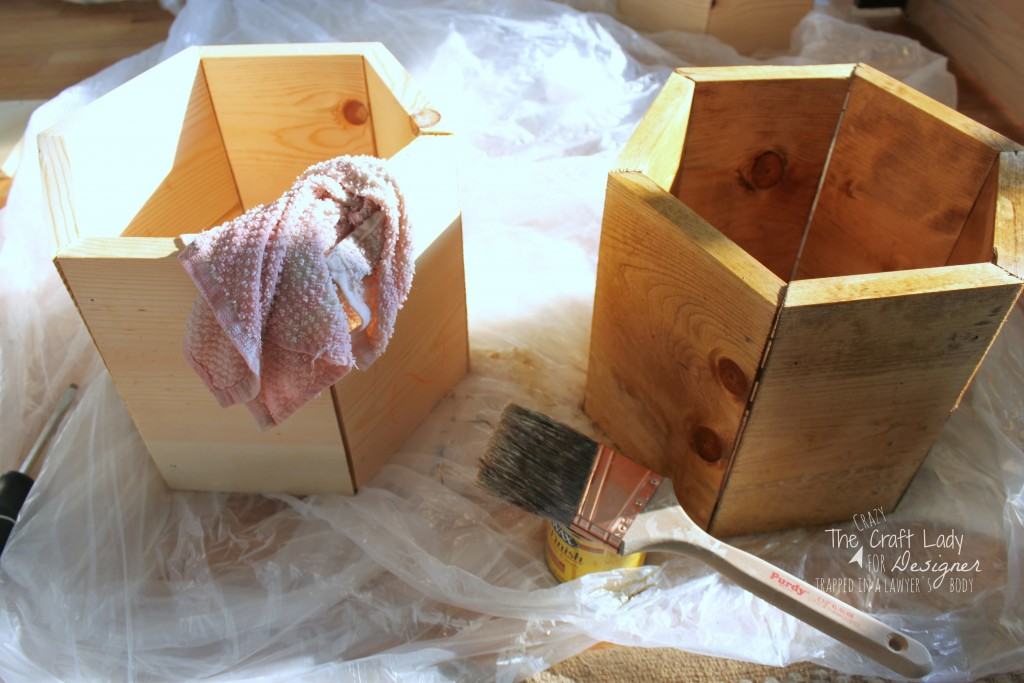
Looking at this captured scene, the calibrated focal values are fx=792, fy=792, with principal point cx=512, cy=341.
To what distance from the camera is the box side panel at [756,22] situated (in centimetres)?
110

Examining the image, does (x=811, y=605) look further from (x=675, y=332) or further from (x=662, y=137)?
(x=662, y=137)

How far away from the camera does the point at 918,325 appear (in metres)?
0.49

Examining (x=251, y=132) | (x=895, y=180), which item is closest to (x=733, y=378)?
(x=895, y=180)

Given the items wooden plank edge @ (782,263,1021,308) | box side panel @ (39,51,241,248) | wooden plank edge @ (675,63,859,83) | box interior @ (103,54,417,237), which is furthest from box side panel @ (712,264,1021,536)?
box side panel @ (39,51,241,248)

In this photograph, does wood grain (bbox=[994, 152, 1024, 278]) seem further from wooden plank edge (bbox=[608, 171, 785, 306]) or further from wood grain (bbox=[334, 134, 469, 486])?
wood grain (bbox=[334, 134, 469, 486])

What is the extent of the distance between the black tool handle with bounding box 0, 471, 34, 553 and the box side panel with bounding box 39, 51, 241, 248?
0.72ft

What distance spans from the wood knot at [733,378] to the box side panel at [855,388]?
12mm

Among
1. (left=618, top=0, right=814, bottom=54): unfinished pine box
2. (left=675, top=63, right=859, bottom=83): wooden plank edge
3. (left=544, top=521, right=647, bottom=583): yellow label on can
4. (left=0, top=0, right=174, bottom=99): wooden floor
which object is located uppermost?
(left=675, top=63, right=859, bottom=83): wooden plank edge

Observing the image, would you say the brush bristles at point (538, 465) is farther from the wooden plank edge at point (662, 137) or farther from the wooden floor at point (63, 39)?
the wooden floor at point (63, 39)

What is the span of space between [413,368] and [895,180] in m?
0.44

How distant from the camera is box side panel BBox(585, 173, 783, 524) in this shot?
0.50 m

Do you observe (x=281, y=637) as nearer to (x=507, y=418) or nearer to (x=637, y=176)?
(x=507, y=418)

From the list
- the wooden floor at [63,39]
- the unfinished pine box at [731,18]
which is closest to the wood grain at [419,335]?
the unfinished pine box at [731,18]

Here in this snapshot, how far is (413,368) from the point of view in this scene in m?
0.67
